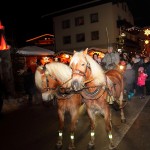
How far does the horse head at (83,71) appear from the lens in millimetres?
4801

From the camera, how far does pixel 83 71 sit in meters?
4.91

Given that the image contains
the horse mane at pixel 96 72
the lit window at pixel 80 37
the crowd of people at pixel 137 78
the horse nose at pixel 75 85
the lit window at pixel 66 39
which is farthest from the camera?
the lit window at pixel 66 39

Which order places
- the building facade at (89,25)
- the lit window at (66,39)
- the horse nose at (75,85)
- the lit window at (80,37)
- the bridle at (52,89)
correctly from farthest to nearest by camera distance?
1. the lit window at (66,39)
2. the lit window at (80,37)
3. the building facade at (89,25)
4. the bridle at (52,89)
5. the horse nose at (75,85)

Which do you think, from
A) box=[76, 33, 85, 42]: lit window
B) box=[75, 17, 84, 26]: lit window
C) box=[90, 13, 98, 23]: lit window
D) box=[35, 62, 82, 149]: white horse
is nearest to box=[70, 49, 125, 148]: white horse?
box=[35, 62, 82, 149]: white horse

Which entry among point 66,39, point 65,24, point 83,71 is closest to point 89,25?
point 65,24

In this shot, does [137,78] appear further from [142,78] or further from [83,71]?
[83,71]

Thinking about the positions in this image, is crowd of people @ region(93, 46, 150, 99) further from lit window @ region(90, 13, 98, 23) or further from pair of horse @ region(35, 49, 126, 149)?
lit window @ region(90, 13, 98, 23)

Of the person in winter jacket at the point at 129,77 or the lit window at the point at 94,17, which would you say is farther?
the lit window at the point at 94,17

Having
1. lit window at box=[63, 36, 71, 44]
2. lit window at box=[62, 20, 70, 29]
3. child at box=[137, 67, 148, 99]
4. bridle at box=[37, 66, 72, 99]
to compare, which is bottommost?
child at box=[137, 67, 148, 99]

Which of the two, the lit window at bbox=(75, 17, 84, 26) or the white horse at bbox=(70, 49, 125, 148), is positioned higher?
the lit window at bbox=(75, 17, 84, 26)

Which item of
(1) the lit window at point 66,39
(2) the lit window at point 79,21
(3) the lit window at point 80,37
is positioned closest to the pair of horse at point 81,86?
(3) the lit window at point 80,37

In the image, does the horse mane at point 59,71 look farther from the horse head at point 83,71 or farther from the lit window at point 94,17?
the lit window at point 94,17

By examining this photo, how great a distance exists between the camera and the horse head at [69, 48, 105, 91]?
4.80 metres

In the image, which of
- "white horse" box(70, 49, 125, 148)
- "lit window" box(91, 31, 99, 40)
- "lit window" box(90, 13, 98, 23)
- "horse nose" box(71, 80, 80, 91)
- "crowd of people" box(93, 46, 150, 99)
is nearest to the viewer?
"horse nose" box(71, 80, 80, 91)
